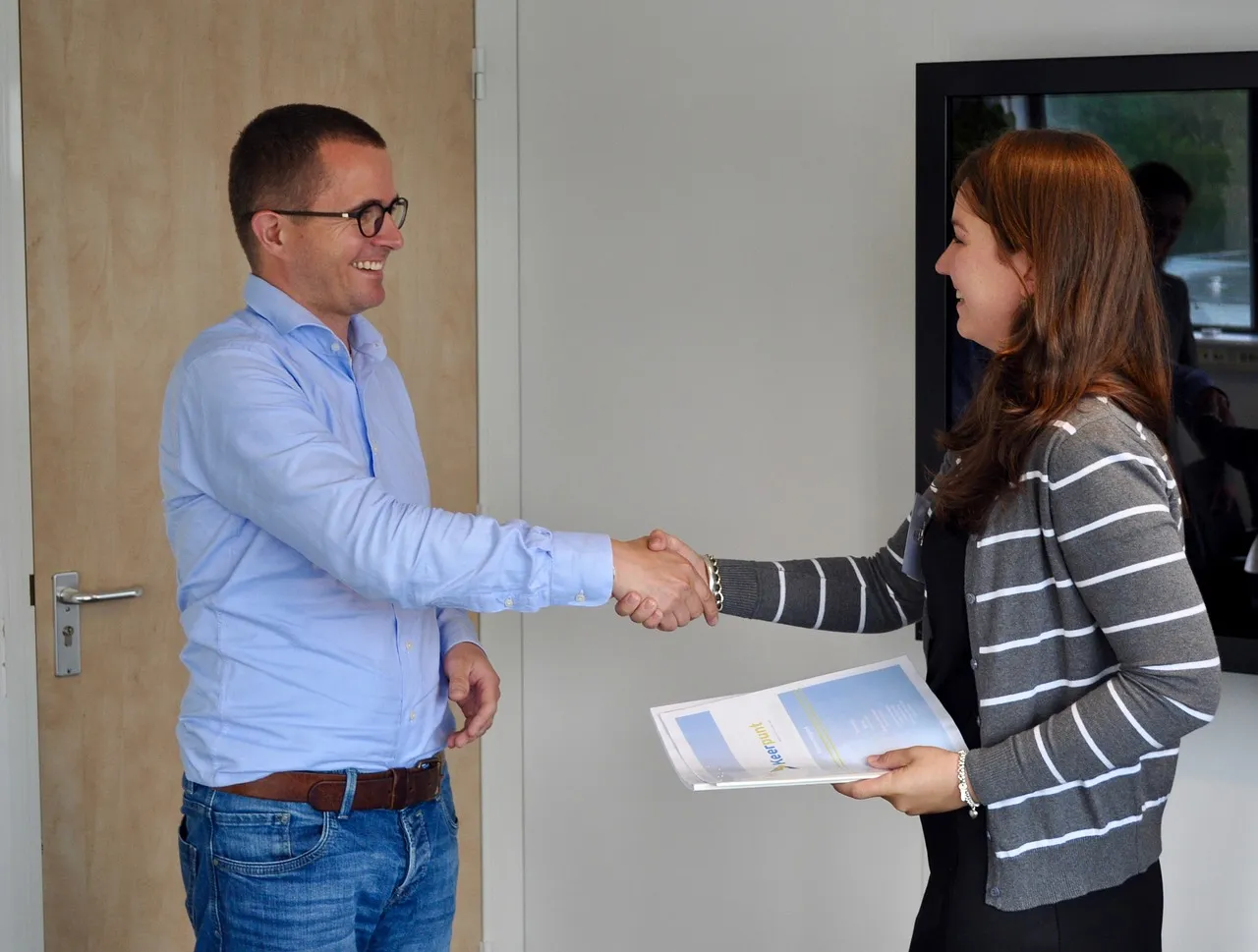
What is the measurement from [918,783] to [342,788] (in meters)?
0.70

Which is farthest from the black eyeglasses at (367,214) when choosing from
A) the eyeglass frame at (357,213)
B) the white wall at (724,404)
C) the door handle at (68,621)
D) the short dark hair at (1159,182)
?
the short dark hair at (1159,182)

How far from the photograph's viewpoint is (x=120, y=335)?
220 centimetres

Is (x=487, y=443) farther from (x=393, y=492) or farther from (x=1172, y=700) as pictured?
(x=1172, y=700)

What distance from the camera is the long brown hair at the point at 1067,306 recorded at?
1490 mm

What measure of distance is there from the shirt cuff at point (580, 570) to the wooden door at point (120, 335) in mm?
988

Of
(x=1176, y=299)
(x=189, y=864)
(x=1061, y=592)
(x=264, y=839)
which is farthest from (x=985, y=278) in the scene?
(x=189, y=864)

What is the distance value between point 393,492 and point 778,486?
1098mm

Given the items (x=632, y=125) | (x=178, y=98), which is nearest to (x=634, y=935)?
(x=632, y=125)

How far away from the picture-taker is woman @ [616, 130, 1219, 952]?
1.40m

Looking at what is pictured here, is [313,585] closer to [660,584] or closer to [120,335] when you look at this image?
[660,584]

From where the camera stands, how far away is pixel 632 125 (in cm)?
276

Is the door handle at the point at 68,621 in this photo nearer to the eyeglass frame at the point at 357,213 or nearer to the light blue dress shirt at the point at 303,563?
the light blue dress shirt at the point at 303,563

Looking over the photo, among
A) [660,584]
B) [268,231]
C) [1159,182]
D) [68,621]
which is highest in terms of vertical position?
[1159,182]

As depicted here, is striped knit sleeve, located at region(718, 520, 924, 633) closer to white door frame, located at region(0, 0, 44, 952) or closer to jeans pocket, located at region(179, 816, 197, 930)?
jeans pocket, located at region(179, 816, 197, 930)
